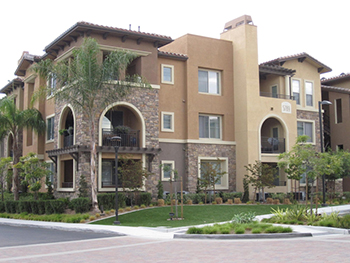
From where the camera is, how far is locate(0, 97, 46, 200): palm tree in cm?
2934

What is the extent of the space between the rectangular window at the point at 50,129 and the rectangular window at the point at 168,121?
7.69 metres

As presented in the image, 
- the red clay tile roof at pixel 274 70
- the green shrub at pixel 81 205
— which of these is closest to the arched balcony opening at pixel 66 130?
the green shrub at pixel 81 205

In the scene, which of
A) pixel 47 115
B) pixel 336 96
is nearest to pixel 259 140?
pixel 336 96

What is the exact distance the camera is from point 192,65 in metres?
30.4

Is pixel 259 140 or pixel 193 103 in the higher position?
pixel 193 103

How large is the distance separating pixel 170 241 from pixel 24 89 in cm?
2556

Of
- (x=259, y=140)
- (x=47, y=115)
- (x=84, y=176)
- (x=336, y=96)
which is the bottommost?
(x=84, y=176)

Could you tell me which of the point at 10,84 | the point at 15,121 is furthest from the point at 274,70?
the point at 10,84

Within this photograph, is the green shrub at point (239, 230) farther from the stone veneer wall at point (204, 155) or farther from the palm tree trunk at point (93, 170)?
the stone veneer wall at point (204, 155)

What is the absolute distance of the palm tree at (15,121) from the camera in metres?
29.3

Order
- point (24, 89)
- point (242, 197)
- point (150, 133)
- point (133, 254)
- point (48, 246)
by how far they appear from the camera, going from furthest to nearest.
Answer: point (24, 89) → point (242, 197) → point (150, 133) → point (48, 246) → point (133, 254)

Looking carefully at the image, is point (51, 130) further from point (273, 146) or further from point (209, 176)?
point (273, 146)

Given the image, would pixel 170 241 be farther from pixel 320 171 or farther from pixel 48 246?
pixel 320 171

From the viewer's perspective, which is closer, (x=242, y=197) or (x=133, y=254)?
(x=133, y=254)
